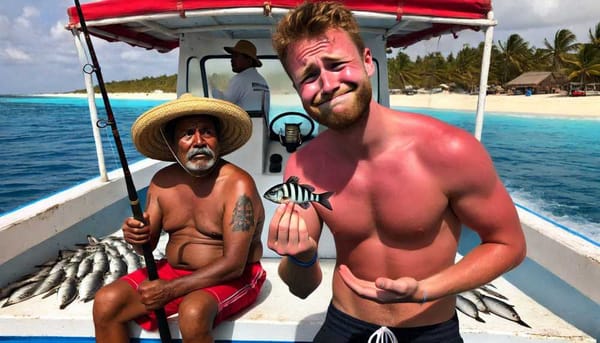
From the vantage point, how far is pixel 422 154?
1.84m

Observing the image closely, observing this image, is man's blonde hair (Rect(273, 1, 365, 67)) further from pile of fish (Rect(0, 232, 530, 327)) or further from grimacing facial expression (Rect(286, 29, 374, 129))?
pile of fish (Rect(0, 232, 530, 327))

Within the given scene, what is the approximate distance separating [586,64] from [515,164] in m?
44.5

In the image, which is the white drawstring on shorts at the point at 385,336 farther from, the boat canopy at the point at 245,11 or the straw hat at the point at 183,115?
the boat canopy at the point at 245,11

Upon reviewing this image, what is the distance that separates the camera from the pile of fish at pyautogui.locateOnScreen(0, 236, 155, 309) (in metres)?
3.46

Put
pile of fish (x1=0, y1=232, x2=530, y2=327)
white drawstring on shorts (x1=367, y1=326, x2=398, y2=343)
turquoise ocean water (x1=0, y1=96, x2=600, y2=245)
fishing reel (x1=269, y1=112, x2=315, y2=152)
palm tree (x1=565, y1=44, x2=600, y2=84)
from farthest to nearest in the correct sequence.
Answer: palm tree (x1=565, y1=44, x2=600, y2=84) < turquoise ocean water (x1=0, y1=96, x2=600, y2=245) < fishing reel (x1=269, y1=112, x2=315, y2=152) < pile of fish (x1=0, y1=232, x2=530, y2=327) < white drawstring on shorts (x1=367, y1=326, x2=398, y2=343)

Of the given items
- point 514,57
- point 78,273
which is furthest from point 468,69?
point 78,273

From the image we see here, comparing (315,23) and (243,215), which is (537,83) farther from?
(315,23)

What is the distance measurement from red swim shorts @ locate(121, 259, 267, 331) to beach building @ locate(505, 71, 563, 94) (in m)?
66.3

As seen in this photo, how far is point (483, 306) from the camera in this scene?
3225 mm

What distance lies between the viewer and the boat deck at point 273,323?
2.88m

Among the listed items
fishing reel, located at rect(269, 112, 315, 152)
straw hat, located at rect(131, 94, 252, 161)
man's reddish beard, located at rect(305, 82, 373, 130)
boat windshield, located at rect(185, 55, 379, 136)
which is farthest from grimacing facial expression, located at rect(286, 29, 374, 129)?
boat windshield, located at rect(185, 55, 379, 136)

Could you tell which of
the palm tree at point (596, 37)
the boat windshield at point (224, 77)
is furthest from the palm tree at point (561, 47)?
the boat windshield at point (224, 77)

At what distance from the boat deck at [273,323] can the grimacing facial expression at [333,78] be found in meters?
1.75

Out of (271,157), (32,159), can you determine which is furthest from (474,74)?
(271,157)
